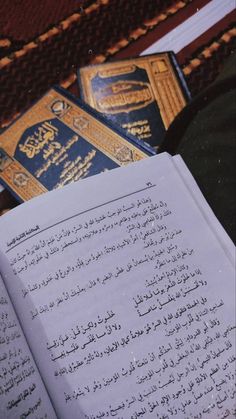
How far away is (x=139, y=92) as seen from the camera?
742 mm

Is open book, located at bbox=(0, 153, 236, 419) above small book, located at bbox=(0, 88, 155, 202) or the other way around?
the other way around

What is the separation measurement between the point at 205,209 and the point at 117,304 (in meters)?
0.15

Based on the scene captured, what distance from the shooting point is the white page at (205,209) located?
476mm

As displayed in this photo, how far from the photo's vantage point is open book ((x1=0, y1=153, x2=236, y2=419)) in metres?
0.42

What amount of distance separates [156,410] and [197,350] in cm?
7

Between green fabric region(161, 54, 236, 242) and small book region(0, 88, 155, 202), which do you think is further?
small book region(0, 88, 155, 202)

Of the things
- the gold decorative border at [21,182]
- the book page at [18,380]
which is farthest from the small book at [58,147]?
the book page at [18,380]

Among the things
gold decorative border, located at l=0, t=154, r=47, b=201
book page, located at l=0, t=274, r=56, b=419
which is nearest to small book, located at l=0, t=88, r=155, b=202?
gold decorative border, located at l=0, t=154, r=47, b=201

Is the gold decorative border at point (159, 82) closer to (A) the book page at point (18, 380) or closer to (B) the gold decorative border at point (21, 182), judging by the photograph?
(B) the gold decorative border at point (21, 182)

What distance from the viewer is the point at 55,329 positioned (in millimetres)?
446

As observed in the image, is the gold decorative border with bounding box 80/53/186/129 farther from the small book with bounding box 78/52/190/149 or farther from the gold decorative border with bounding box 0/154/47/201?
the gold decorative border with bounding box 0/154/47/201

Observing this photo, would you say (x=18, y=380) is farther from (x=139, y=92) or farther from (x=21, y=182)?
(x=139, y=92)

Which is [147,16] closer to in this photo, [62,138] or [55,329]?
[62,138]

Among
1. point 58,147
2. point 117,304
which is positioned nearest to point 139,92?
point 58,147
